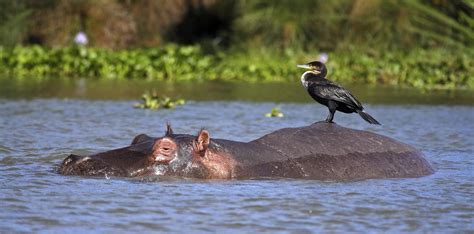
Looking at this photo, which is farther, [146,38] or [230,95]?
[146,38]

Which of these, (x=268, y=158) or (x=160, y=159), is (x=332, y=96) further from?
(x=160, y=159)

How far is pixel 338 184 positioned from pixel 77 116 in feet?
15.9

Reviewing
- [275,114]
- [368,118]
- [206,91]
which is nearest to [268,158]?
[368,118]

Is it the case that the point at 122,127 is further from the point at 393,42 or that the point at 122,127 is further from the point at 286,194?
the point at 393,42

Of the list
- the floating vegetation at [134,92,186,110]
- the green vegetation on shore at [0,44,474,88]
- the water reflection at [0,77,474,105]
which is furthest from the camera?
the green vegetation on shore at [0,44,474,88]

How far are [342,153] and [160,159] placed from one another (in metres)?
1.29

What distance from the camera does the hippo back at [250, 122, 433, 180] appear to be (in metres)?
7.35

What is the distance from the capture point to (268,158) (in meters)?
7.23

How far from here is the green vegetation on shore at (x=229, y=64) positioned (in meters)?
16.4

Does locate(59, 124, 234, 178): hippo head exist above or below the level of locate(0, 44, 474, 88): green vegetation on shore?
A: below

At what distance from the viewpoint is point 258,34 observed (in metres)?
18.6

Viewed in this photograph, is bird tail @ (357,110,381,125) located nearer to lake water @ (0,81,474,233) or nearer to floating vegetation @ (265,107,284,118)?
lake water @ (0,81,474,233)

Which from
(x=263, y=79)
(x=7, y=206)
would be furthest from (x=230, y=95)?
(x=7, y=206)

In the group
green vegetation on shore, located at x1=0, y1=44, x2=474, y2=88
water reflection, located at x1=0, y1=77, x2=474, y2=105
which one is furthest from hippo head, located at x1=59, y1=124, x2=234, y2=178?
green vegetation on shore, located at x1=0, y1=44, x2=474, y2=88
